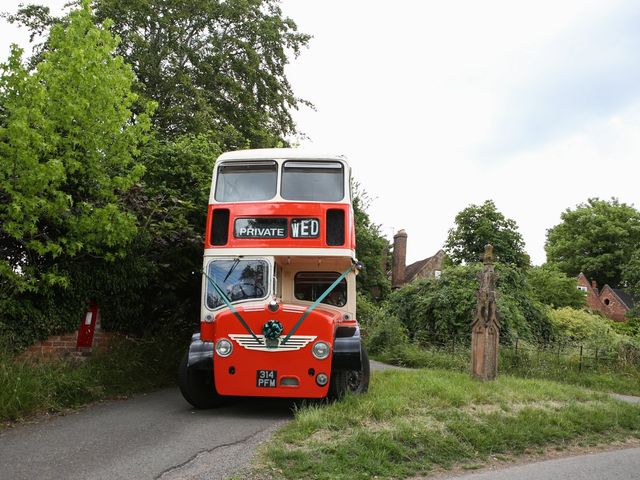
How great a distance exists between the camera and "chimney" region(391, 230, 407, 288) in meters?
47.1

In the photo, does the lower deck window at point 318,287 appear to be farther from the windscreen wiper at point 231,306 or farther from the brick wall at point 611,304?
the brick wall at point 611,304

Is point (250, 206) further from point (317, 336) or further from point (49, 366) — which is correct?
point (49, 366)

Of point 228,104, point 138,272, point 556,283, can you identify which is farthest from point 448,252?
point 138,272

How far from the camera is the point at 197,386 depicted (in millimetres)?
9273

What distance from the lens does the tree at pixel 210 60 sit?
69.8 ft

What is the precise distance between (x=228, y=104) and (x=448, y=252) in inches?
889

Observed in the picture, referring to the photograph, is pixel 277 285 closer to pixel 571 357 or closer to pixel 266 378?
pixel 266 378

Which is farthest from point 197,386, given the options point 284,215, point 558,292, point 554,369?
point 558,292

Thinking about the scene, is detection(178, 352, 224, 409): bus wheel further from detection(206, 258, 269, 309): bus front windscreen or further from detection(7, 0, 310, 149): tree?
detection(7, 0, 310, 149): tree

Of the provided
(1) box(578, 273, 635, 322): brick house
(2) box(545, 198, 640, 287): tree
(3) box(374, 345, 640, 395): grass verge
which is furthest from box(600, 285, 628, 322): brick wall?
(3) box(374, 345, 640, 395): grass verge

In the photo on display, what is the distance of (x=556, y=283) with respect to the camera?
4047cm

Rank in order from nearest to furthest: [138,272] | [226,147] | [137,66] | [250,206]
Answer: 1. [250,206]
2. [138,272]
3. [226,147]
4. [137,66]

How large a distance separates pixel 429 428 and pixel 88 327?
618 cm

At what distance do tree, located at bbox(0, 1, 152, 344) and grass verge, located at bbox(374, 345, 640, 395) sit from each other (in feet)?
35.5
